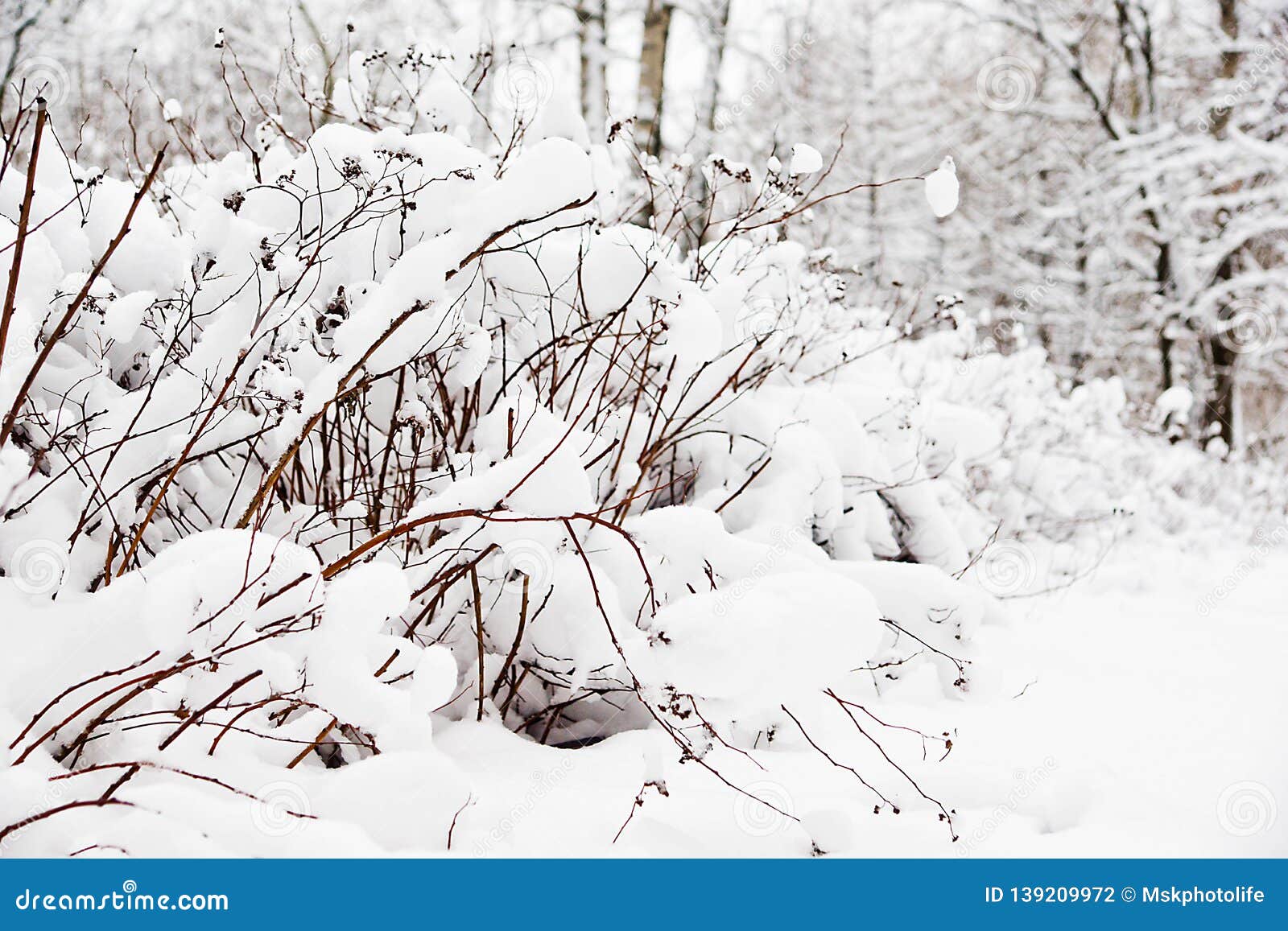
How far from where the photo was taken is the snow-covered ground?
1.47 meters

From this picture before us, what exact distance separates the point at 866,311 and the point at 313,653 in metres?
3.09

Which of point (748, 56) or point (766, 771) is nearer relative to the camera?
point (766, 771)

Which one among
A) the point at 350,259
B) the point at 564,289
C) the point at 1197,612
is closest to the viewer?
the point at 350,259

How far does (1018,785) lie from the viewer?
1.75m

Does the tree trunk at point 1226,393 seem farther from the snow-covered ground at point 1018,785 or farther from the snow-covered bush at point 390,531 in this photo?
the snow-covered bush at point 390,531

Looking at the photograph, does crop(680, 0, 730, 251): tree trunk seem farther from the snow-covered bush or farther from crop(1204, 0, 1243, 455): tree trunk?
the snow-covered bush

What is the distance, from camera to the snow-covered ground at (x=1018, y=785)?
1.47 meters

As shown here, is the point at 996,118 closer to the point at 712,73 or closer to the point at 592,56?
the point at 712,73

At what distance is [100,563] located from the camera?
5.55 ft

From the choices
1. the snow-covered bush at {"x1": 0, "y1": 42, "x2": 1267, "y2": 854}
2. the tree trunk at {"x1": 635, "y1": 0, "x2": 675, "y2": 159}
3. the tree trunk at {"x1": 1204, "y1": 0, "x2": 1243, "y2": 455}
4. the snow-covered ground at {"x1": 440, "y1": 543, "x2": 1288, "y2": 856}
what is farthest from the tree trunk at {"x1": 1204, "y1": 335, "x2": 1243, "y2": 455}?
the snow-covered bush at {"x1": 0, "y1": 42, "x2": 1267, "y2": 854}

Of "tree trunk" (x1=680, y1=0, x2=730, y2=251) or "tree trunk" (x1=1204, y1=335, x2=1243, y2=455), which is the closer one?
"tree trunk" (x1=680, y1=0, x2=730, y2=251)
